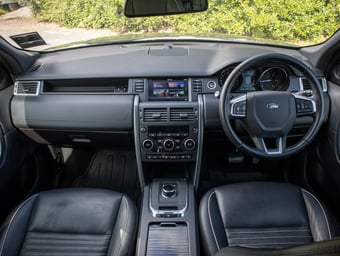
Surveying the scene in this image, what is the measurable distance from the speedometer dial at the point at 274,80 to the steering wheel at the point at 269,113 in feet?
0.63

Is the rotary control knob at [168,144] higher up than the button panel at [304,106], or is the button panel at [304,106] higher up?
the button panel at [304,106]

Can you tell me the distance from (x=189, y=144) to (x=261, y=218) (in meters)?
0.59

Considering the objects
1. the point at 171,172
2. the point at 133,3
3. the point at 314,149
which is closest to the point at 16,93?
the point at 133,3

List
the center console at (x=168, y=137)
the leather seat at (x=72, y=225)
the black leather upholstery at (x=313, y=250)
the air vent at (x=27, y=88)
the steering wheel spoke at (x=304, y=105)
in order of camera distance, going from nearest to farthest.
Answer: the black leather upholstery at (x=313, y=250)
the leather seat at (x=72, y=225)
the steering wheel spoke at (x=304, y=105)
the center console at (x=168, y=137)
the air vent at (x=27, y=88)

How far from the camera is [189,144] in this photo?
84.5 inches

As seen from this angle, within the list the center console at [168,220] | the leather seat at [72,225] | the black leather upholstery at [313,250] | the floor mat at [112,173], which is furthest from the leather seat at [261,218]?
the floor mat at [112,173]

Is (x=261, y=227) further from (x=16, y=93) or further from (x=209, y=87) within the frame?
(x=16, y=93)

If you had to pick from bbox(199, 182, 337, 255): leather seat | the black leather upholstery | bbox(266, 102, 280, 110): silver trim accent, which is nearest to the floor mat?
bbox(199, 182, 337, 255): leather seat

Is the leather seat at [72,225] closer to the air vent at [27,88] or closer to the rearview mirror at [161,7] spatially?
the air vent at [27,88]

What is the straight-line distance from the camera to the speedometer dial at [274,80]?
2070mm

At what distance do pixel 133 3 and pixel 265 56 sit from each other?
840 millimetres

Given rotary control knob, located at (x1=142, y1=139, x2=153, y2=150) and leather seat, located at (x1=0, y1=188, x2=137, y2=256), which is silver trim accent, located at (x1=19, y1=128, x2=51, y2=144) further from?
rotary control knob, located at (x1=142, y1=139, x2=153, y2=150)

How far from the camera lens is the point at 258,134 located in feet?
6.14

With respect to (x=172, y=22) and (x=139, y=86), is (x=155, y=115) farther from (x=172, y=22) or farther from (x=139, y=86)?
(x=172, y=22)
